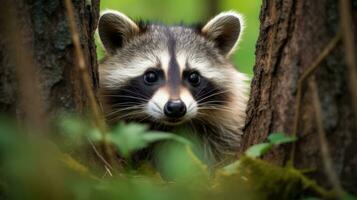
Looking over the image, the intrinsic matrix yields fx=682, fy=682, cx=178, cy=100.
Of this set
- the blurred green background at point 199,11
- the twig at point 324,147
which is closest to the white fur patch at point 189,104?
the twig at point 324,147

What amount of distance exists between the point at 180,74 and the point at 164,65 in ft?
0.56

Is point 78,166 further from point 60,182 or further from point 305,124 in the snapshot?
point 305,124

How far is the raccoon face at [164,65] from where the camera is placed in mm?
5984

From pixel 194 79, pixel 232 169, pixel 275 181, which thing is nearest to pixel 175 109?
pixel 194 79

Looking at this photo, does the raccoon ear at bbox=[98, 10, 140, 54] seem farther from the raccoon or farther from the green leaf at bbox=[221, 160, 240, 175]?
the green leaf at bbox=[221, 160, 240, 175]

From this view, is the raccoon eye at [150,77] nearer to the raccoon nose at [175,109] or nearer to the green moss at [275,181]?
the raccoon nose at [175,109]

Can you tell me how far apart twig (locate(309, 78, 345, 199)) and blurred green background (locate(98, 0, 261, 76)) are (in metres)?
6.48

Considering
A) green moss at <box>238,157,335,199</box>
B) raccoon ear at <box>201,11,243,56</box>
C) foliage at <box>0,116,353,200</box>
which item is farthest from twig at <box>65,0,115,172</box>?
raccoon ear at <box>201,11,243,56</box>

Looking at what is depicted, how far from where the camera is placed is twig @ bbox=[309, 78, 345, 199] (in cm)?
329

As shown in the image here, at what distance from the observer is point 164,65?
6.12m

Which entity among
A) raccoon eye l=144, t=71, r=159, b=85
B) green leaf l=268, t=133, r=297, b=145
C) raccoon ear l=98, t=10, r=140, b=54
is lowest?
green leaf l=268, t=133, r=297, b=145

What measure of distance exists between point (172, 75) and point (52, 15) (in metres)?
2.06

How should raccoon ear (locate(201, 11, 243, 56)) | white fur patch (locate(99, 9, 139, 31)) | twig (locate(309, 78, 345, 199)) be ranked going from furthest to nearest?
raccoon ear (locate(201, 11, 243, 56)), white fur patch (locate(99, 9, 139, 31)), twig (locate(309, 78, 345, 199))

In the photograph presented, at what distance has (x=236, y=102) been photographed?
21.4ft
